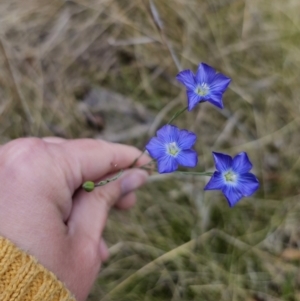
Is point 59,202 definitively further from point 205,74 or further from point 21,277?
point 205,74

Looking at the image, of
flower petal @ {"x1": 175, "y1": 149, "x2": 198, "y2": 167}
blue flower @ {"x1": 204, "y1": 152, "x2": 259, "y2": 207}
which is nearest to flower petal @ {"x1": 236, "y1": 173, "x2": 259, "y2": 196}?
blue flower @ {"x1": 204, "y1": 152, "x2": 259, "y2": 207}

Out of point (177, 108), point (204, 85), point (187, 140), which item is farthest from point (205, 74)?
point (177, 108)

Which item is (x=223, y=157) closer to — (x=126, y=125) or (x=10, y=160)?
(x=10, y=160)

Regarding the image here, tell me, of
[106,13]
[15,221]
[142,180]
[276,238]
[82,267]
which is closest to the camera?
[15,221]

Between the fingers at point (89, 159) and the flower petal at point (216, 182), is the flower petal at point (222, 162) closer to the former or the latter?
the flower petal at point (216, 182)

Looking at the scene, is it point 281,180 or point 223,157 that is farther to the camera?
point 281,180

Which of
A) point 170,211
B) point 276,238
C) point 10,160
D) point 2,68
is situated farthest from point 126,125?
point 10,160
